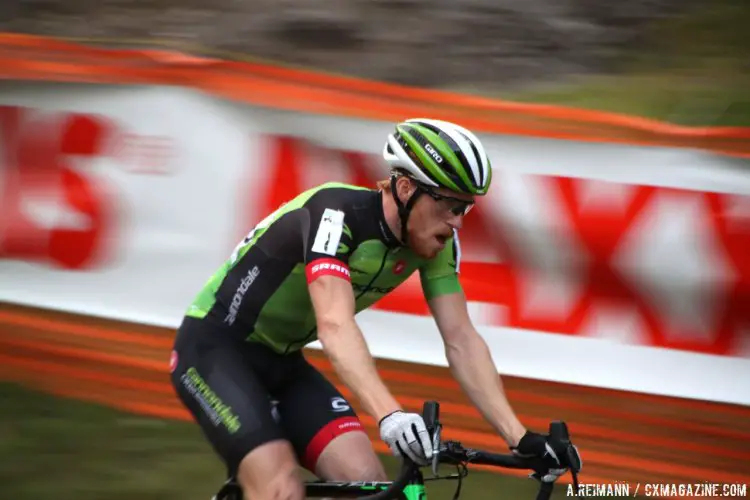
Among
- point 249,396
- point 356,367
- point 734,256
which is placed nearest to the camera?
point 356,367

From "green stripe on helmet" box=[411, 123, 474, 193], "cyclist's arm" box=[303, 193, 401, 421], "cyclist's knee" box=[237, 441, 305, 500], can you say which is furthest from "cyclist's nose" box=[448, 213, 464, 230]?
"cyclist's knee" box=[237, 441, 305, 500]

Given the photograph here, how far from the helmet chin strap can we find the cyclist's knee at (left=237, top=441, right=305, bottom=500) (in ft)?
3.00

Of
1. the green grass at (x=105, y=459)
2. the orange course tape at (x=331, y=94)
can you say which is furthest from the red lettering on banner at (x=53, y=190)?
the green grass at (x=105, y=459)

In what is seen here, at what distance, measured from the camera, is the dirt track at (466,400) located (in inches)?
253

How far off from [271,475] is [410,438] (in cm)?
79

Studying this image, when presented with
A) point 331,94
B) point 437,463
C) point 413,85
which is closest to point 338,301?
point 437,463

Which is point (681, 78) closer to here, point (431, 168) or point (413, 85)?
point (413, 85)

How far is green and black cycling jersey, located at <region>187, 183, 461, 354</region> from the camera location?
13.9 ft

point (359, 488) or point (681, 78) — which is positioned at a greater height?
point (681, 78)

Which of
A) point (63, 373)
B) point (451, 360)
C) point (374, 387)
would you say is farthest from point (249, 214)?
point (374, 387)

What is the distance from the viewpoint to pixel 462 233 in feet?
23.1

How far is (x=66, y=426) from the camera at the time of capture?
22.7 ft

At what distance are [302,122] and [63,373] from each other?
2.29 metres

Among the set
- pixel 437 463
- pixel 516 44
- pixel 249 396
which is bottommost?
pixel 437 463
